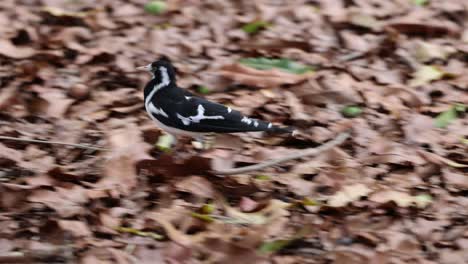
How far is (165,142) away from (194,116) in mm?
416

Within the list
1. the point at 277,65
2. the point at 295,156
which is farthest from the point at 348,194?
the point at 277,65

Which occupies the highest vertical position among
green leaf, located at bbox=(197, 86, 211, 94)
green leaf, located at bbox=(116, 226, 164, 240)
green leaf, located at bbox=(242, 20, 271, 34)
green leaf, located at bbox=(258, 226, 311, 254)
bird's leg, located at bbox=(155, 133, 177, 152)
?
green leaf, located at bbox=(242, 20, 271, 34)

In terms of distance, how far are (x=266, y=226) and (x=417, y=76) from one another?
2.51 metres

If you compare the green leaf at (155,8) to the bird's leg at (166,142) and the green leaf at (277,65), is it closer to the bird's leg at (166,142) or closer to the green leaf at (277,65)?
the green leaf at (277,65)

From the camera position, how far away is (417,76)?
6449 mm

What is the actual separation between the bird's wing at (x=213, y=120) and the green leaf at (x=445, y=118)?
1.30 metres

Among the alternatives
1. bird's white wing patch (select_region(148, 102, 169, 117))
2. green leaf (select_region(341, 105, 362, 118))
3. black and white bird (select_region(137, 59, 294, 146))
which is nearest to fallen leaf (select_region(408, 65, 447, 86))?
green leaf (select_region(341, 105, 362, 118))

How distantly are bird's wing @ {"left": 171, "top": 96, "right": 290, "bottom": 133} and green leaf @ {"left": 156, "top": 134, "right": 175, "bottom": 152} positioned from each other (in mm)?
276

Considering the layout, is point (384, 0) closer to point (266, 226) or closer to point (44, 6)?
point (44, 6)

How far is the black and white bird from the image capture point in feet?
16.6

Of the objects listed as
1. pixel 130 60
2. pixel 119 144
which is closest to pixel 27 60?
pixel 130 60

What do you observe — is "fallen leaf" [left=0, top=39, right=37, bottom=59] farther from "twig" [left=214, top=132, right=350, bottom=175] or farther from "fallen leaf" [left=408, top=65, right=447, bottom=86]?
"fallen leaf" [left=408, top=65, right=447, bottom=86]

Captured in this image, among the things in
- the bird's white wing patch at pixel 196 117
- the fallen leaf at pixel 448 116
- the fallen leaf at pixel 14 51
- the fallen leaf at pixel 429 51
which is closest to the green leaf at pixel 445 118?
the fallen leaf at pixel 448 116

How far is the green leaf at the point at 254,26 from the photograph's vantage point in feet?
23.6
